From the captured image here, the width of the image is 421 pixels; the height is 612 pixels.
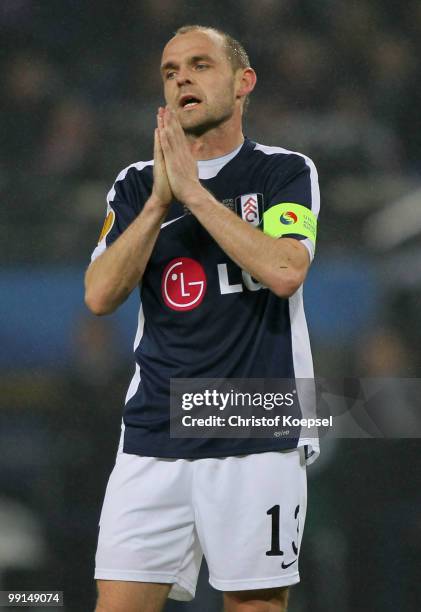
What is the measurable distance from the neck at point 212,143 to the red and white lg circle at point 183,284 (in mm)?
287

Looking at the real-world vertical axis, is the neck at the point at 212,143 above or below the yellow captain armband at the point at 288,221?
above

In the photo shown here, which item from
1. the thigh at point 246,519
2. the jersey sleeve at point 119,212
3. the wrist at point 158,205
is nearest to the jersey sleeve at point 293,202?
the wrist at point 158,205

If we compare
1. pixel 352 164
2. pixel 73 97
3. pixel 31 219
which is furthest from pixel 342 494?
pixel 73 97

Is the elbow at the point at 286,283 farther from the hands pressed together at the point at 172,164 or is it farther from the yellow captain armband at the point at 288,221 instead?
the hands pressed together at the point at 172,164

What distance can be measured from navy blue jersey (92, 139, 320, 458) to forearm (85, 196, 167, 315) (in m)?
0.08

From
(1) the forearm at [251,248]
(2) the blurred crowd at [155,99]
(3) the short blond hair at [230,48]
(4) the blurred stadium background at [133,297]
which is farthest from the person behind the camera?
(2) the blurred crowd at [155,99]

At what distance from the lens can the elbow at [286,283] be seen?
1.96 meters

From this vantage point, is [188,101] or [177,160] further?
[188,101]

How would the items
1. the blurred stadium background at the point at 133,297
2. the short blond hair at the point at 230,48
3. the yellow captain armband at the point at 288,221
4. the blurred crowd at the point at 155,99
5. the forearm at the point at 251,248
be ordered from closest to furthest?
the forearm at the point at 251,248
the yellow captain armband at the point at 288,221
the short blond hair at the point at 230,48
the blurred stadium background at the point at 133,297
the blurred crowd at the point at 155,99

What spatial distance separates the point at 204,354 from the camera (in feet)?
6.72

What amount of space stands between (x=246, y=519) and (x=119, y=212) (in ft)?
2.54

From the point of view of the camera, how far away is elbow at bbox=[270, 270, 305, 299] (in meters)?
1.96

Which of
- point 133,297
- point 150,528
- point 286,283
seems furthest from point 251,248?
point 133,297

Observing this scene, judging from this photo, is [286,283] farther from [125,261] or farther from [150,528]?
[150,528]
